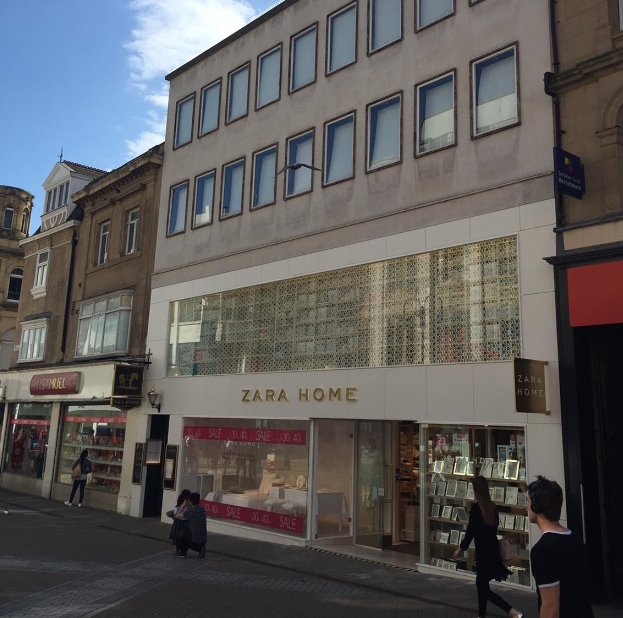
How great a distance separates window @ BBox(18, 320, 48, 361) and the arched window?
49.9 feet

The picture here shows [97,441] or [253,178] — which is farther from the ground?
[253,178]

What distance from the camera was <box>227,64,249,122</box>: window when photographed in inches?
711

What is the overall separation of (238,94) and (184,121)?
8.44 ft

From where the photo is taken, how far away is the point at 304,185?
15586 mm

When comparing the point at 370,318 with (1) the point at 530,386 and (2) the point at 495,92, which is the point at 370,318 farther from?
(2) the point at 495,92

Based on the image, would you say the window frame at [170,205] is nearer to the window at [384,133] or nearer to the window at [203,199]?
the window at [203,199]

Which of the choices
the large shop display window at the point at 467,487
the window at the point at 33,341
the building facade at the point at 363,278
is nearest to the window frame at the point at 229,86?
the building facade at the point at 363,278

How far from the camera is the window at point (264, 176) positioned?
1653 centimetres

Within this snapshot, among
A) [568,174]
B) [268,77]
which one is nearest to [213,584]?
[568,174]

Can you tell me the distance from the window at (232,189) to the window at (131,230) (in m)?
4.97

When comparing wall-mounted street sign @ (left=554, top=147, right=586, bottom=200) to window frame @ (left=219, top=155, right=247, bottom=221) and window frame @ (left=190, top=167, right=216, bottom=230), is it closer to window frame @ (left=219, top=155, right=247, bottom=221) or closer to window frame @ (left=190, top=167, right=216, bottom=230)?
window frame @ (left=219, top=155, right=247, bottom=221)

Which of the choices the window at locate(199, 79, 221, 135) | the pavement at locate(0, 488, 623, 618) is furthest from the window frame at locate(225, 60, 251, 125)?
the pavement at locate(0, 488, 623, 618)

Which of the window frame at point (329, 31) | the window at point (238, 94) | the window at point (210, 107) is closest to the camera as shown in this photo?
the window frame at point (329, 31)

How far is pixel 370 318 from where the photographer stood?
532 inches
